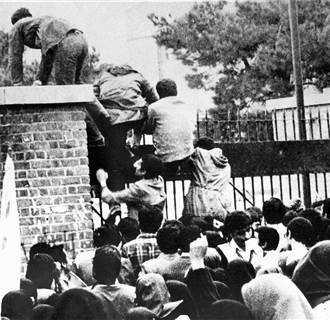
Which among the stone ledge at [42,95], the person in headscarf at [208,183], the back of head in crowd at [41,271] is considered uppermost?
the stone ledge at [42,95]

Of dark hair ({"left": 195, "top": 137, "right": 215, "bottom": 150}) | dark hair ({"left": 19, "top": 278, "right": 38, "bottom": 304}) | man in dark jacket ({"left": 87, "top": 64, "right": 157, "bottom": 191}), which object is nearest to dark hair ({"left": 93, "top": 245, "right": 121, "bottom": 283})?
dark hair ({"left": 19, "top": 278, "right": 38, "bottom": 304})

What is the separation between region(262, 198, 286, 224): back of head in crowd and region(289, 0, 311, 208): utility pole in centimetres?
242

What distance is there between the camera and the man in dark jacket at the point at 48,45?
6875mm

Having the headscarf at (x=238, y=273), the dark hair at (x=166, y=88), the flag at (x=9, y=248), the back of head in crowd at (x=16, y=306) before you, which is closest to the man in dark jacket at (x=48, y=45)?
the dark hair at (x=166, y=88)

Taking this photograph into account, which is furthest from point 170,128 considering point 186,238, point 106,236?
point 186,238

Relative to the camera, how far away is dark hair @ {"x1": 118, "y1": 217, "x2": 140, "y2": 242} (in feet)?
18.6

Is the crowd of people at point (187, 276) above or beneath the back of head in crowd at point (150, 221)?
beneath

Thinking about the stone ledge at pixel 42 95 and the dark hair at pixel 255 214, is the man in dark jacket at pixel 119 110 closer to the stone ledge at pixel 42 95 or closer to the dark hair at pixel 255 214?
the stone ledge at pixel 42 95

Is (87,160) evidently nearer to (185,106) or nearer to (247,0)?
(185,106)

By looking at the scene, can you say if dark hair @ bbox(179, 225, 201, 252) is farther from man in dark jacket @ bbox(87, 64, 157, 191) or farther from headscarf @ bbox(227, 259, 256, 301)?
man in dark jacket @ bbox(87, 64, 157, 191)

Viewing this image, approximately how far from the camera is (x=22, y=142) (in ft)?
22.1

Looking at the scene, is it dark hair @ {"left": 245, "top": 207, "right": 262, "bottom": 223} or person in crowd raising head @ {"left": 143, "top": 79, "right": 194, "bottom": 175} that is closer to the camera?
dark hair @ {"left": 245, "top": 207, "right": 262, "bottom": 223}

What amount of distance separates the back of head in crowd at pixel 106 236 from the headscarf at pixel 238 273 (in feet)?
4.48

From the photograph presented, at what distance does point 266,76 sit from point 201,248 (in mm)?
5122
